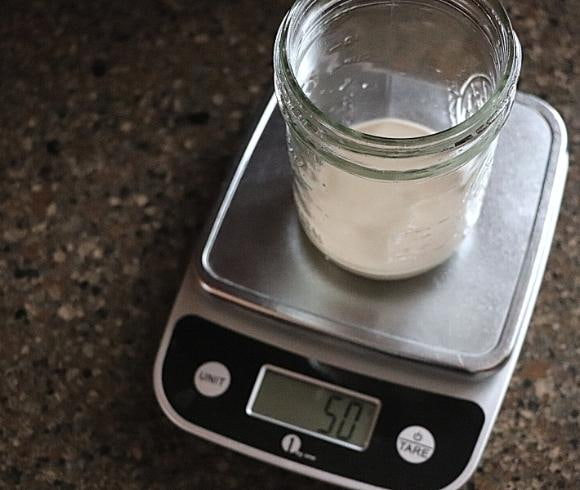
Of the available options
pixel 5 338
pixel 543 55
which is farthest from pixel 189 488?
Answer: pixel 543 55

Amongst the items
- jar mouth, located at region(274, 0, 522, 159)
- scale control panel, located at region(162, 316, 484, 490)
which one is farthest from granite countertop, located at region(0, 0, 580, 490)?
jar mouth, located at region(274, 0, 522, 159)

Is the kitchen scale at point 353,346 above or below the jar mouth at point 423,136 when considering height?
below

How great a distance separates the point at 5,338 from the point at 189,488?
7.7 inches

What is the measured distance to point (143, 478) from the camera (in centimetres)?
69

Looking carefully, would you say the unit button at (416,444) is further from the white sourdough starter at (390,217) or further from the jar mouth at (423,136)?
the jar mouth at (423,136)

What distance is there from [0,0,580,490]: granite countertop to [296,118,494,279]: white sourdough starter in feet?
0.40

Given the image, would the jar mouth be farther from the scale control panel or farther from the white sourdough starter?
the scale control panel

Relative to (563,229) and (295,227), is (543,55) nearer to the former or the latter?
(563,229)

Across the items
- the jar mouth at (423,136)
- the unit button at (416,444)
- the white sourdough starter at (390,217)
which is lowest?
the unit button at (416,444)

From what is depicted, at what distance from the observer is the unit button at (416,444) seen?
652mm

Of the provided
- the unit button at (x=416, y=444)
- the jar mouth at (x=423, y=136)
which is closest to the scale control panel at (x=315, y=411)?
the unit button at (x=416, y=444)

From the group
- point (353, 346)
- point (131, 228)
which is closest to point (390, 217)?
point (353, 346)

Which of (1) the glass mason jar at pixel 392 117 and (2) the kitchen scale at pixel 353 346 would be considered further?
(2) the kitchen scale at pixel 353 346

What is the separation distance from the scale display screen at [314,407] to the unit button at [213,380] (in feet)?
0.08
